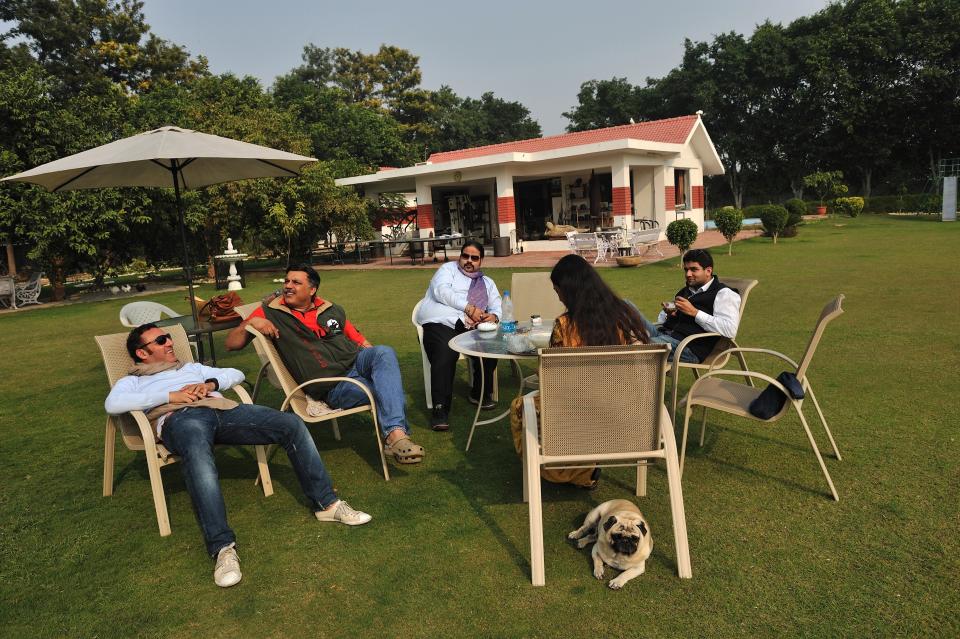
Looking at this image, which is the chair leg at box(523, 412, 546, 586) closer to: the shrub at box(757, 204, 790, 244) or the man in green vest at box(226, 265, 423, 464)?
the man in green vest at box(226, 265, 423, 464)

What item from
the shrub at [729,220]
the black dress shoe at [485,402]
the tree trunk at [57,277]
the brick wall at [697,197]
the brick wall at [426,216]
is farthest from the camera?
the brick wall at [697,197]

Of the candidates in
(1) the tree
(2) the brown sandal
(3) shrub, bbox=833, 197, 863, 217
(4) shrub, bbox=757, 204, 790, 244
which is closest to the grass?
(2) the brown sandal

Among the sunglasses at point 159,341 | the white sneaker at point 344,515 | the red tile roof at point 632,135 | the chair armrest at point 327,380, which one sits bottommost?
the white sneaker at point 344,515

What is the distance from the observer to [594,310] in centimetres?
282

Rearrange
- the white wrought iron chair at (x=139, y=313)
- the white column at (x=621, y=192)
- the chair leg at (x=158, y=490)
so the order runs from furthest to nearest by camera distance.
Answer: the white column at (x=621, y=192) < the white wrought iron chair at (x=139, y=313) < the chair leg at (x=158, y=490)

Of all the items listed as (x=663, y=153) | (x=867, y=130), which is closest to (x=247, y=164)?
(x=663, y=153)

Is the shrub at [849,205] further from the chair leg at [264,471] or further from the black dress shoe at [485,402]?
the chair leg at [264,471]

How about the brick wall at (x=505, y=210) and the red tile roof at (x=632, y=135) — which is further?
the red tile roof at (x=632, y=135)

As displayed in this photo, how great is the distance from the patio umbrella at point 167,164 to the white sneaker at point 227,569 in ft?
9.40

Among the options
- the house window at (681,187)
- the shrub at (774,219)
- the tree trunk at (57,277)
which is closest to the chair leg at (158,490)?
the tree trunk at (57,277)

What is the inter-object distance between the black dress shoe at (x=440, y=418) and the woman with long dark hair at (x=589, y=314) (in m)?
1.51

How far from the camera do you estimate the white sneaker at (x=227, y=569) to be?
260 cm

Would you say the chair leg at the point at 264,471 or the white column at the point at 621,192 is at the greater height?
the white column at the point at 621,192

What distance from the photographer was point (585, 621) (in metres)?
2.25
